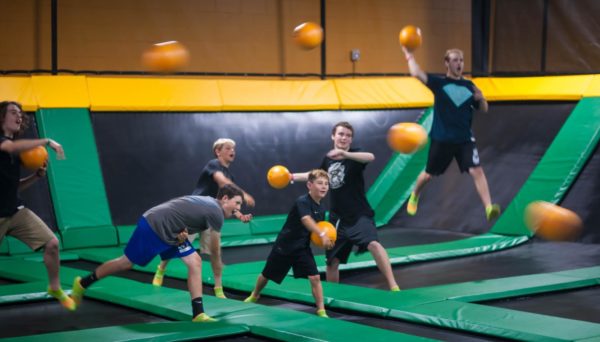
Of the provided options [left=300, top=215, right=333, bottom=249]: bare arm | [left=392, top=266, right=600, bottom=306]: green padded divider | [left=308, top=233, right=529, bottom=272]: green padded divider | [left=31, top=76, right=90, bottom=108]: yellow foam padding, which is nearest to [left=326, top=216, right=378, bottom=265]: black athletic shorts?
[left=392, top=266, right=600, bottom=306]: green padded divider

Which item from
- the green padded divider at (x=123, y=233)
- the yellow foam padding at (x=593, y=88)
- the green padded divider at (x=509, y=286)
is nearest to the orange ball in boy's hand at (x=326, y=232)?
the green padded divider at (x=509, y=286)

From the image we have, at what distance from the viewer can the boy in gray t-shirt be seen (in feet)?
20.4

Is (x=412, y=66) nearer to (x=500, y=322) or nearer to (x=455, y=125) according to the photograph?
(x=455, y=125)

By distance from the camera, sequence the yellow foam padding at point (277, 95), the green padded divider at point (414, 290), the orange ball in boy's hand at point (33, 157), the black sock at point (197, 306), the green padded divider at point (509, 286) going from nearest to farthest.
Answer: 1. the black sock at point (197, 306)
2. the orange ball in boy's hand at point (33, 157)
3. the green padded divider at point (414, 290)
4. the green padded divider at point (509, 286)
5. the yellow foam padding at point (277, 95)

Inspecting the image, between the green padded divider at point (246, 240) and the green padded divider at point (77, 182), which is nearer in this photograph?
the green padded divider at point (77, 182)

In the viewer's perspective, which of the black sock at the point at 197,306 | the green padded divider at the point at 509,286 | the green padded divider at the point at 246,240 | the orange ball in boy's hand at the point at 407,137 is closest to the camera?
the black sock at the point at 197,306

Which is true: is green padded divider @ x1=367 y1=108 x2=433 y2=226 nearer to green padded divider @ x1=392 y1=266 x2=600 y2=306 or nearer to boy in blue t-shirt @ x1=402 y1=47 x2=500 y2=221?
boy in blue t-shirt @ x1=402 y1=47 x2=500 y2=221

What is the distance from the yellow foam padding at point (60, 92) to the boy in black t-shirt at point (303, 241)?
448 centimetres

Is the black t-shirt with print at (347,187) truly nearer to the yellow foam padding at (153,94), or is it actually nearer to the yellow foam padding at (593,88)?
the yellow foam padding at (153,94)

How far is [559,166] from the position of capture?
10.8 metres

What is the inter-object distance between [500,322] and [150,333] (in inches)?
92.8

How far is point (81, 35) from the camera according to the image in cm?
1134

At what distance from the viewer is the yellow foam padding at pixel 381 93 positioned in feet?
40.5

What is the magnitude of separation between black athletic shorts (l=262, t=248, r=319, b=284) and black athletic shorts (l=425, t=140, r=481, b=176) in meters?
1.97
